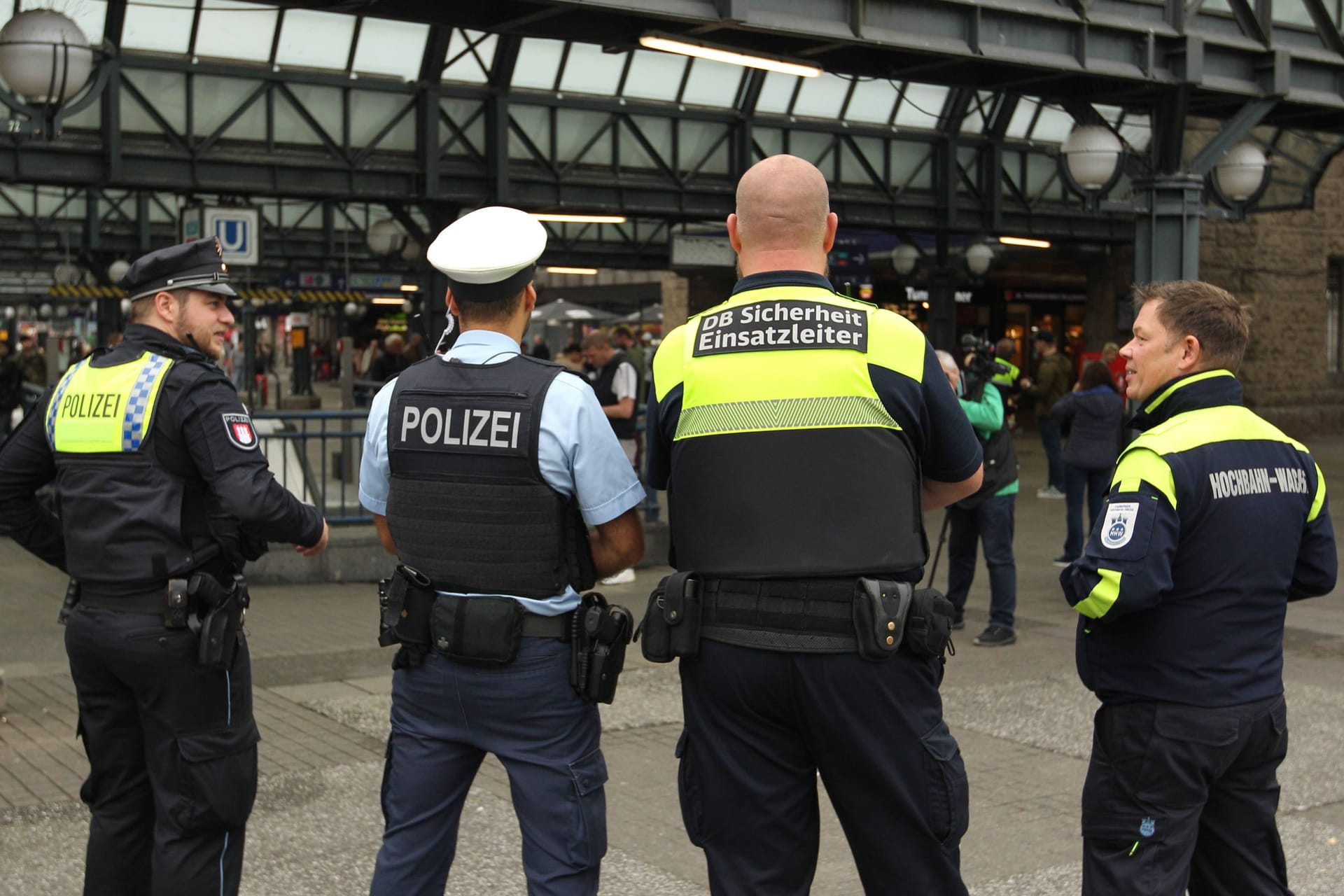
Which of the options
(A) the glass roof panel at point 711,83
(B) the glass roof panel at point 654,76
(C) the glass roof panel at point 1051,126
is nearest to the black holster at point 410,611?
(B) the glass roof panel at point 654,76

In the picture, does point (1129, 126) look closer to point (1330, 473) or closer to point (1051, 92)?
point (1330, 473)

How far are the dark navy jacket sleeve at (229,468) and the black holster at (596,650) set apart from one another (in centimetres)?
95

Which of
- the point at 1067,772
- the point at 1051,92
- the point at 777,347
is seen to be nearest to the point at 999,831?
the point at 1067,772

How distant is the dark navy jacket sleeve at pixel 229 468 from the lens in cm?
402

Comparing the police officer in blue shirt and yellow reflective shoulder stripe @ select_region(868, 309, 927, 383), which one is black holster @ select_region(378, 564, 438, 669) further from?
yellow reflective shoulder stripe @ select_region(868, 309, 927, 383)

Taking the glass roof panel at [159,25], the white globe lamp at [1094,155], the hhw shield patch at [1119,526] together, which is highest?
the glass roof panel at [159,25]

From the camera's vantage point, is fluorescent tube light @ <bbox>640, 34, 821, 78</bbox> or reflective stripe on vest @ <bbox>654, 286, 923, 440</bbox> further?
fluorescent tube light @ <bbox>640, 34, 821, 78</bbox>

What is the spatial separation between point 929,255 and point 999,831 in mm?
21731

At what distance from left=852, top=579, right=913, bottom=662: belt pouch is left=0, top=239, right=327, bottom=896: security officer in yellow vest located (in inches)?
Answer: 64.7

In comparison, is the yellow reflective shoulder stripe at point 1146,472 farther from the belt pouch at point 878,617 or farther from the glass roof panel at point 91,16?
the glass roof panel at point 91,16

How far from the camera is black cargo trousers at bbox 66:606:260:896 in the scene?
13.1 feet

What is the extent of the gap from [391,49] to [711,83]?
4.48 meters

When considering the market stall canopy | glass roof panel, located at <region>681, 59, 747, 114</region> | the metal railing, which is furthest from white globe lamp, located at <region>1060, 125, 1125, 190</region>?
the market stall canopy

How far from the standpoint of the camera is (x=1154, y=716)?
363cm
